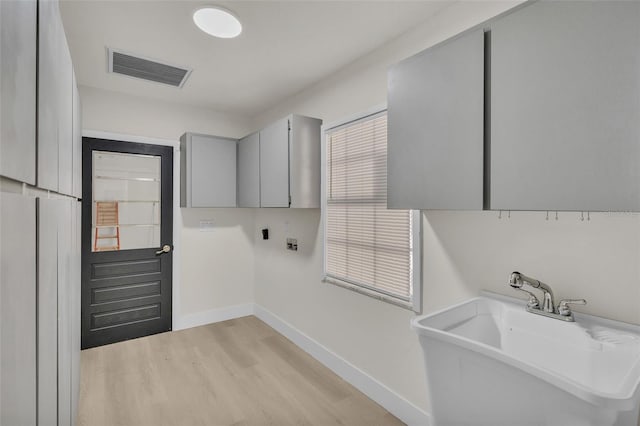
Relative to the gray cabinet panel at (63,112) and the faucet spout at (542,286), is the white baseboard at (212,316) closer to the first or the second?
the gray cabinet panel at (63,112)

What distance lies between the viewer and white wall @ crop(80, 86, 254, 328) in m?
3.29

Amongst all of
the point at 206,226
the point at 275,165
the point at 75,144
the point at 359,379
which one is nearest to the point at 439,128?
the point at 275,165

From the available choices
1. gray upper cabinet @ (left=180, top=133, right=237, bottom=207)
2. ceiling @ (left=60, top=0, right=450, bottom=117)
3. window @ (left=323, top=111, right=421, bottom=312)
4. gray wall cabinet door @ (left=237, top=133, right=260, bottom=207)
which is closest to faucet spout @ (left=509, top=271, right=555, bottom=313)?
window @ (left=323, top=111, right=421, bottom=312)

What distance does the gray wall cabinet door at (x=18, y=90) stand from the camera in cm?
42

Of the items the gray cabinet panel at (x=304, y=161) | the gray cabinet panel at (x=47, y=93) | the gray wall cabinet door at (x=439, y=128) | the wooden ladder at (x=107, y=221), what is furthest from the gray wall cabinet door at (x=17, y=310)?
the wooden ladder at (x=107, y=221)

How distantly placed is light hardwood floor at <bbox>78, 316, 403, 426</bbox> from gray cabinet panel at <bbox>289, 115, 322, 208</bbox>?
4.92ft

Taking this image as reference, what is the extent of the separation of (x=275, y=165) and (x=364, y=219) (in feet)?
3.42

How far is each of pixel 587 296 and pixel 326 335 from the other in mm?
2059

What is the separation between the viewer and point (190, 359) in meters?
3.01

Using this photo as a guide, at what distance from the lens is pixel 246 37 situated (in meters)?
2.23

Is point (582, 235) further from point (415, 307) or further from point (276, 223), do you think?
point (276, 223)

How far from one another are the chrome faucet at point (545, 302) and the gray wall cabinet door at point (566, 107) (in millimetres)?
409

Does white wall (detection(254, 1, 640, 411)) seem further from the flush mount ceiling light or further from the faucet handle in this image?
the flush mount ceiling light

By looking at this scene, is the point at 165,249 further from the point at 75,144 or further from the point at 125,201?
the point at 75,144
